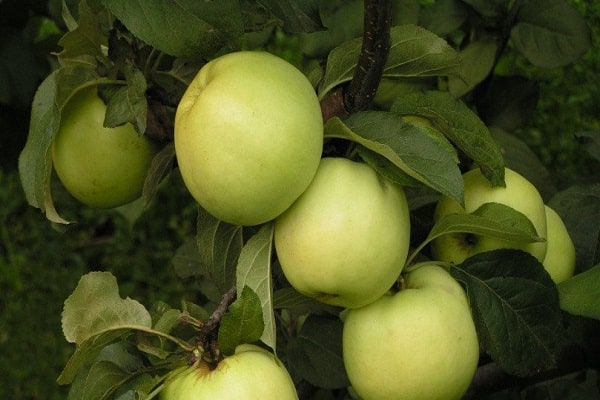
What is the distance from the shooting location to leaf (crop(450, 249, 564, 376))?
912mm

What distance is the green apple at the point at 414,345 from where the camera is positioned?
84 cm

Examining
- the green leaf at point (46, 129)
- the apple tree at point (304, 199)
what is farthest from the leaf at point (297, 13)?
the green leaf at point (46, 129)

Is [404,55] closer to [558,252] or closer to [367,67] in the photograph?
[367,67]

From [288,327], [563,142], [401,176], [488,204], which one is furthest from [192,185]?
[563,142]

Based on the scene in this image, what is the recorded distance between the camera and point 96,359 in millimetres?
879

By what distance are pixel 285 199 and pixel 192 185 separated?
9 cm

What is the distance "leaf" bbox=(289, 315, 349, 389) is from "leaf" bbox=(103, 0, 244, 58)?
0.49 m

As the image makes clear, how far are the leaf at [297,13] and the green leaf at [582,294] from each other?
37 centimetres

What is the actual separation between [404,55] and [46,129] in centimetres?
38

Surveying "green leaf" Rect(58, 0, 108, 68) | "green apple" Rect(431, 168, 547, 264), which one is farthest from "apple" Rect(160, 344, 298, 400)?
"green leaf" Rect(58, 0, 108, 68)

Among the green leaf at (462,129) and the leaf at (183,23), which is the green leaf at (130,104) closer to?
the leaf at (183,23)

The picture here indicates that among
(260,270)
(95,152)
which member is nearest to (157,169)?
(95,152)

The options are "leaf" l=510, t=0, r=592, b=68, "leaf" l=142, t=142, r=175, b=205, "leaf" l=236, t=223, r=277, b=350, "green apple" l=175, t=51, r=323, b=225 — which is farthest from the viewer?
"leaf" l=510, t=0, r=592, b=68

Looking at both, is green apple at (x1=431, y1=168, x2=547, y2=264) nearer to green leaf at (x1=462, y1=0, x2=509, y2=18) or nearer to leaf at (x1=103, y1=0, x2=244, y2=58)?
leaf at (x1=103, y1=0, x2=244, y2=58)
